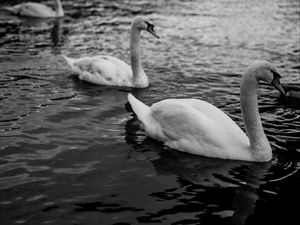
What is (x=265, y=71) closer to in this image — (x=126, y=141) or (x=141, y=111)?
(x=141, y=111)

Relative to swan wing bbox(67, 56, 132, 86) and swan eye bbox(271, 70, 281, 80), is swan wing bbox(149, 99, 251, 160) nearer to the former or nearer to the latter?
swan eye bbox(271, 70, 281, 80)

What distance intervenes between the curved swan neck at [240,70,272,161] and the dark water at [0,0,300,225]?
0.22 meters

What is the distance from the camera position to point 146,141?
9.06 meters

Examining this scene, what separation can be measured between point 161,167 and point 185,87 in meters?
4.84

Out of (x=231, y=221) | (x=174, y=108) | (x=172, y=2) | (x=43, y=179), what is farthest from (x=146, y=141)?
(x=172, y=2)

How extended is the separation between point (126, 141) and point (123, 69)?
410 centimetres

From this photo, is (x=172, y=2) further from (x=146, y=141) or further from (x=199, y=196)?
(x=199, y=196)

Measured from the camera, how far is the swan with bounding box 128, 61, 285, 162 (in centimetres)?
796

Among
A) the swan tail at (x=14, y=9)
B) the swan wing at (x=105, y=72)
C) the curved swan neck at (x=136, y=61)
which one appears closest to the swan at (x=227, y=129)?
the curved swan neck at (x=136, y=61)

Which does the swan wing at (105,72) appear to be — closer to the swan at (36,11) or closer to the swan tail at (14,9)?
the swan at (36,11)

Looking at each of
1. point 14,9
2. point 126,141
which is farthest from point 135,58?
point 14,9

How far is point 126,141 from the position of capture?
898cm

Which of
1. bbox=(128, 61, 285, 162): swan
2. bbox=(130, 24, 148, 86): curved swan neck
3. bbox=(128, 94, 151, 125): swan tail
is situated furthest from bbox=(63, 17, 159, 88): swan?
bbox=(128, 61, 285, 162): swan

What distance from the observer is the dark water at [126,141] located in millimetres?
6621
